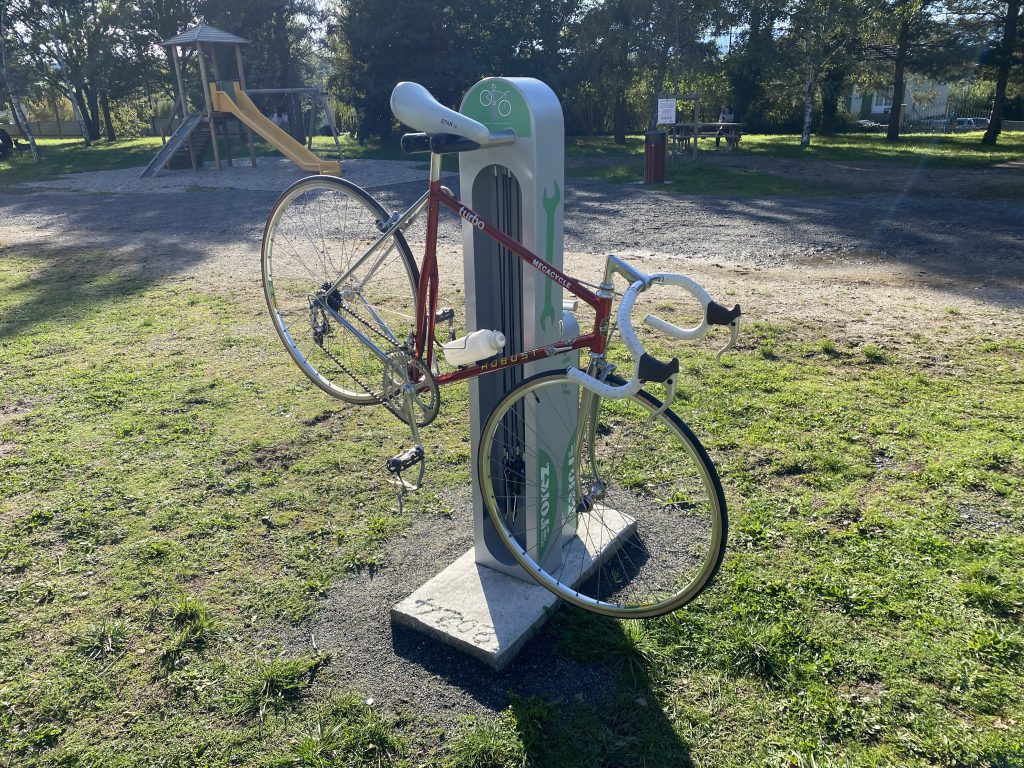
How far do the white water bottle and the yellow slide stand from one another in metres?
14.0

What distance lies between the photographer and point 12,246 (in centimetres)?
972

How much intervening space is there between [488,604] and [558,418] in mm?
711

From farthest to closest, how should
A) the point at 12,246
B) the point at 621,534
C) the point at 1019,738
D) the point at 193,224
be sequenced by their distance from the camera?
1. the point at 193,224
2. the point at 12,246
3. the point at 621,534
4. the point at 1019,738

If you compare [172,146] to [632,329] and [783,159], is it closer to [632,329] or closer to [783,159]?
[783,159]

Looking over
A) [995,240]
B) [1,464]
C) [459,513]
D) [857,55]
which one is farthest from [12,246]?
[857,55]

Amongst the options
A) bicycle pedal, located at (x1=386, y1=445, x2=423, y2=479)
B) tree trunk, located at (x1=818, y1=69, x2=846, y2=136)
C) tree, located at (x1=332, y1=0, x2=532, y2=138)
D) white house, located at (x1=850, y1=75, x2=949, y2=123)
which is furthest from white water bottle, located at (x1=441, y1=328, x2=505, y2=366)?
white house, located at (x1=850, y1=75, x2=949, y2=123)

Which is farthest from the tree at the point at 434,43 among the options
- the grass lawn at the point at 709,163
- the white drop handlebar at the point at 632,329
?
the white drop handlebar at the point at 632,329

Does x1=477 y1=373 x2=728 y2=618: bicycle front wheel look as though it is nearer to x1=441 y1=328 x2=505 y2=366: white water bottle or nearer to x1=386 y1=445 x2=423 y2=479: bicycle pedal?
x1=441 y1=328 x2=505 y2=366: white water bottle

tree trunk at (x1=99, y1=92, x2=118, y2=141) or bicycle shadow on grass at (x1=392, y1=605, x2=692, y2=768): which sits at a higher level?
tree trunk at (x1=99, y1=92, x2=118, y2=141)

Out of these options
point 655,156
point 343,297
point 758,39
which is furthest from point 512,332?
point 758,39

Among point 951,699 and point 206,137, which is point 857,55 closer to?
point 206,137

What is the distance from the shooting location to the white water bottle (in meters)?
2.41

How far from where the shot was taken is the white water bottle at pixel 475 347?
2406 millimetres

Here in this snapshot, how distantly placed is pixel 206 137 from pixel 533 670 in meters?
20.2
